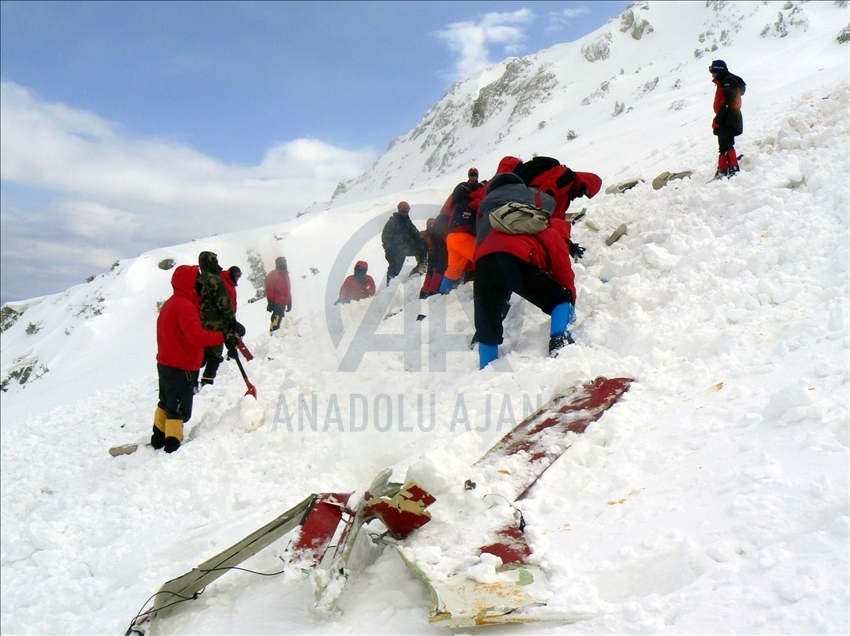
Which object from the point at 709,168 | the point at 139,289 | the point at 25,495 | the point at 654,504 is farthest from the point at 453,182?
the point at 654,504

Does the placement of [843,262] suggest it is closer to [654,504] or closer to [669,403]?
[669,403]

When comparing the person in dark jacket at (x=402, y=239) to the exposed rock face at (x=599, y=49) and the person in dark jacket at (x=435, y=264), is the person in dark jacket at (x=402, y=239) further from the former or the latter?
the exposed rock face at (x=599, y=49)

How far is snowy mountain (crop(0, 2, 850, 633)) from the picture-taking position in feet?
6.17

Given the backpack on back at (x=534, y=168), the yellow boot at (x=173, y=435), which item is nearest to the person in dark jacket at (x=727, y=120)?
the backpack on back at (x=534, y=168)

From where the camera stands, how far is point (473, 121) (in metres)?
45.9

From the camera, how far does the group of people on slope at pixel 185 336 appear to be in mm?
5531

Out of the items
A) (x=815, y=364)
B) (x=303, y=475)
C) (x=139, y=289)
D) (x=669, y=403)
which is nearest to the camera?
(x=815, y=364)

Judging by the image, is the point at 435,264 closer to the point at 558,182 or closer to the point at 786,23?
the point at 558,182

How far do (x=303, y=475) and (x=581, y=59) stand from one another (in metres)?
47.2

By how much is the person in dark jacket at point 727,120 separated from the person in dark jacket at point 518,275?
2.33 meters

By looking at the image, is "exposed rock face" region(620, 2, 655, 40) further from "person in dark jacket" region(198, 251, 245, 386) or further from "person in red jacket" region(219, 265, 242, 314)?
"person in dark jacket" region(198, 251, 245, 386)

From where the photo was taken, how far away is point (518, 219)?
4531 millimetres

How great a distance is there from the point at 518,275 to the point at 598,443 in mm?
1951

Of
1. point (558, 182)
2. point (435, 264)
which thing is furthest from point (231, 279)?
point (558, 182)
